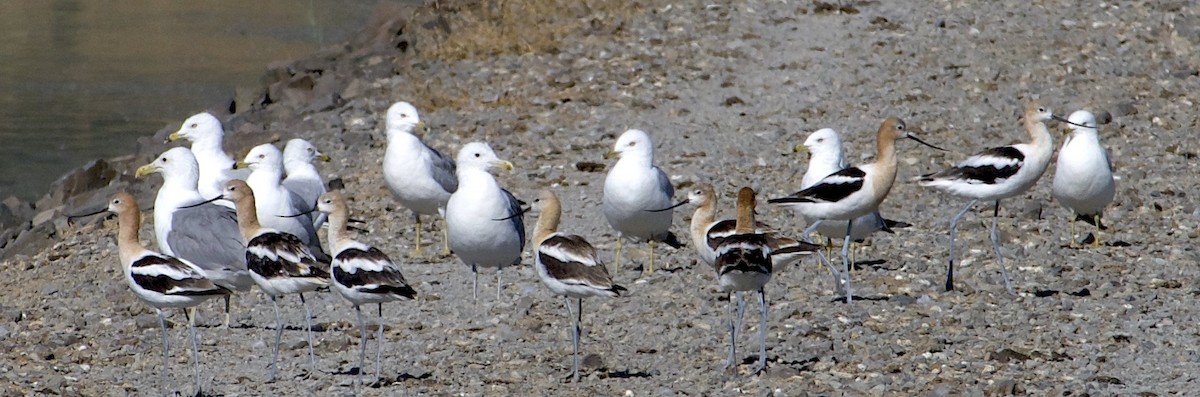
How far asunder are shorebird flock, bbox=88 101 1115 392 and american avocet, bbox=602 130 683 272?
1 centimetres

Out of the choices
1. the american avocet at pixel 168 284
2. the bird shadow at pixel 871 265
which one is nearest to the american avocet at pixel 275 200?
the american avocet at pixel 168 284

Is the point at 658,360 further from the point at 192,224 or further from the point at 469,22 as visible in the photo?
the point at 469,22

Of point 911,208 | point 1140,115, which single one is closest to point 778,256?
point 911,208

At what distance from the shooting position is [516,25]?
20469 millimetres

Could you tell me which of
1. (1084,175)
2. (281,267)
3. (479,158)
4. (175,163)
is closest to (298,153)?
(175,163)

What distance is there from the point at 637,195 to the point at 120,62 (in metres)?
15.8

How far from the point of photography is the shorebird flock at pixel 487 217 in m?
9.45

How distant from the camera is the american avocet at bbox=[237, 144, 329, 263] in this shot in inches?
464

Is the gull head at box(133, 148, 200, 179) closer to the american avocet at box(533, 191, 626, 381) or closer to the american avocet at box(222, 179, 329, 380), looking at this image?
the american avocet at box(222, 179, 329, 380)

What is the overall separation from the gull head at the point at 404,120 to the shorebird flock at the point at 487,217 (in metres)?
0.01

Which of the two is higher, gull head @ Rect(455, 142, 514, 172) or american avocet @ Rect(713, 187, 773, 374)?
gull head @ Rect(455, 142, 514, 172)

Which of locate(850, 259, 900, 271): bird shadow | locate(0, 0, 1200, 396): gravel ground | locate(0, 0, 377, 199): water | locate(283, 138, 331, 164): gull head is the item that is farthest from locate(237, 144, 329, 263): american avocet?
locate(0, 0, 377, 199): water

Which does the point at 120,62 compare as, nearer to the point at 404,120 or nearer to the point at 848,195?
the point at 404,120

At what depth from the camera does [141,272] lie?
950 centimetres
